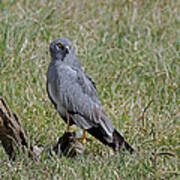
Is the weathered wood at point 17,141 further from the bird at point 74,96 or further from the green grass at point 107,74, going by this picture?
the bird at point 74,96

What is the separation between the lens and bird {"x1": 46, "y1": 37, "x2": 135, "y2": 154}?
4.38m

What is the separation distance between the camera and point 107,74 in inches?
230

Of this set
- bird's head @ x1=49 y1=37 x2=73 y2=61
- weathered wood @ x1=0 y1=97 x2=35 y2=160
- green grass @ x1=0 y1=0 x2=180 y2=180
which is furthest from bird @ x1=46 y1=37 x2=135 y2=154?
weathered wood @ x1=0 y1=97 x2=35 y2=160

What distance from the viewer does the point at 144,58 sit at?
6.10 m

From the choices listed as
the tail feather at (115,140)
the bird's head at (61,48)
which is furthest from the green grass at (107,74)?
the bird's head at (61,48)

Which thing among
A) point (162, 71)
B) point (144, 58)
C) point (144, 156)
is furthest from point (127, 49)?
point (144, 156)

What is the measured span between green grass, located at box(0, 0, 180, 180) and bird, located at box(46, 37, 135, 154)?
165 mm

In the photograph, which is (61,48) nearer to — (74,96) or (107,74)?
(74,96)

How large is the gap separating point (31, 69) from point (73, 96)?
1312 millimetres

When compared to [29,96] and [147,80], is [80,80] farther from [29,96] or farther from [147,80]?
[147,80]

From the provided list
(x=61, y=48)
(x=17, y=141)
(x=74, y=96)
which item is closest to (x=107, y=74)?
(x=74, y=96)

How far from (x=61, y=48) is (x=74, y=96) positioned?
0.47 m

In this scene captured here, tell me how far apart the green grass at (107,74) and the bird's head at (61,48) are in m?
0.78

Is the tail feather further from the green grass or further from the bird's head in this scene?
the bird's head
